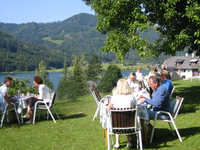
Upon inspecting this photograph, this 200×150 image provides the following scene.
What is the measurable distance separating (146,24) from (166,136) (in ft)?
21.9

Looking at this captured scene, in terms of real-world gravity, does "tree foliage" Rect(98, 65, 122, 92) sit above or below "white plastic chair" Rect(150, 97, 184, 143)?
below

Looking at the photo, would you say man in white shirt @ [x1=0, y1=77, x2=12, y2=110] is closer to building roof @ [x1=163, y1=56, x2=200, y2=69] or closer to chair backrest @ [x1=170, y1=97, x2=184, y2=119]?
chair backrest @ [x1=170, y1=97, x2=184, y2=119]

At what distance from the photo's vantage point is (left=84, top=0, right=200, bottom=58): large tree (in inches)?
494

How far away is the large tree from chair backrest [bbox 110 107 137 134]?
7.23 meters

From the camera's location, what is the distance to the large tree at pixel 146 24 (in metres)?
12.6

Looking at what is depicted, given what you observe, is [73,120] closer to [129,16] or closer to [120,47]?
[120,47]

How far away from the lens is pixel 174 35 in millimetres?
13031

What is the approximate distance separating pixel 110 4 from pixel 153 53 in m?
3.08

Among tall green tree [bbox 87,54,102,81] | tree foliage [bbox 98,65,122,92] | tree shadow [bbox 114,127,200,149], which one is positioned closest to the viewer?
tree shadow [bbox 114,127,200,149]

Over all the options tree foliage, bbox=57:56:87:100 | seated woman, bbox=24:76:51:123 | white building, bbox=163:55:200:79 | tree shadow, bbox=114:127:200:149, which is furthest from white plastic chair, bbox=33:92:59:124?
white building, bbox=163:55:200:79

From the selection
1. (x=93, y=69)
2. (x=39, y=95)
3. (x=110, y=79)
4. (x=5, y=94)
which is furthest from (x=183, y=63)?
(x=5, y=94)

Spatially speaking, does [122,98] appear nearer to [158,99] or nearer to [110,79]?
[158,99]

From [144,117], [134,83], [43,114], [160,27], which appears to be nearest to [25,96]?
[43,114]

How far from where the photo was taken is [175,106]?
23.3ft
